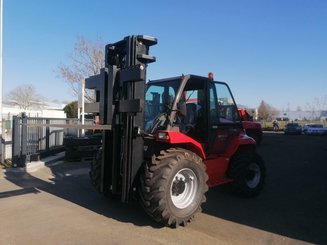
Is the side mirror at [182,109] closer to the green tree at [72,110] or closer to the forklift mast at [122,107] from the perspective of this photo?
the forklift mast at [122,107]

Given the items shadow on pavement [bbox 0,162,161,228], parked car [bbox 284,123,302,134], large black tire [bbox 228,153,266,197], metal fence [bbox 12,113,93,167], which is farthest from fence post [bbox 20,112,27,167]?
parked car [bbox 284,123,302,134]

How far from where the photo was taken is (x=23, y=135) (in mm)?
10922

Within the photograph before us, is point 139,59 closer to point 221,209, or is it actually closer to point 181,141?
point 181,141

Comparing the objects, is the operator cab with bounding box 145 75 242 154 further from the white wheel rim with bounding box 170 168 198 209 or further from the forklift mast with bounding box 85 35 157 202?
the white wheel rim with bounding box 170 168 198 209

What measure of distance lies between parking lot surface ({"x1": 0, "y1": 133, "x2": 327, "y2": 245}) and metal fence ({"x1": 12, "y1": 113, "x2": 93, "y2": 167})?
1813 millimetres

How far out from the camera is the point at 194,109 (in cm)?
689

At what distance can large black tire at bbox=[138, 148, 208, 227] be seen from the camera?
535 centimetres

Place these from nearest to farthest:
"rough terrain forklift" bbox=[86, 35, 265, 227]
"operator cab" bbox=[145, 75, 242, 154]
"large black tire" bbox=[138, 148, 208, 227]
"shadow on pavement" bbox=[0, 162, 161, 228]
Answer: "large black tire" bbox=[138, 148, 208, 227]
"rough terrain forklift" bbox=[86, 35, 265, 227]
"shadow on pavement" bbox=[0, 162, 161, 228]
"operator cab" bbox=[145, 75, 242, 154]

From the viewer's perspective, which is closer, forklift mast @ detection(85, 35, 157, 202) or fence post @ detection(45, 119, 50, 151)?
forklift mast @ detection(85, 35, 157, 202)

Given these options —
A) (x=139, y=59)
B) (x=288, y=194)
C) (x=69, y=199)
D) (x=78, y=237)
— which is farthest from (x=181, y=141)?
(x=288, y=194)

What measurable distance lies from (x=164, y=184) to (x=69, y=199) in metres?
2.73

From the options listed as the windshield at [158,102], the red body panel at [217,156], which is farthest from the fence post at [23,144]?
the red body panel at [217,156]

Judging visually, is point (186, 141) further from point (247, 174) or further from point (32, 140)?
point (32, 140)

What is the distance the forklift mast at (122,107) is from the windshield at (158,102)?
23.5 inches
